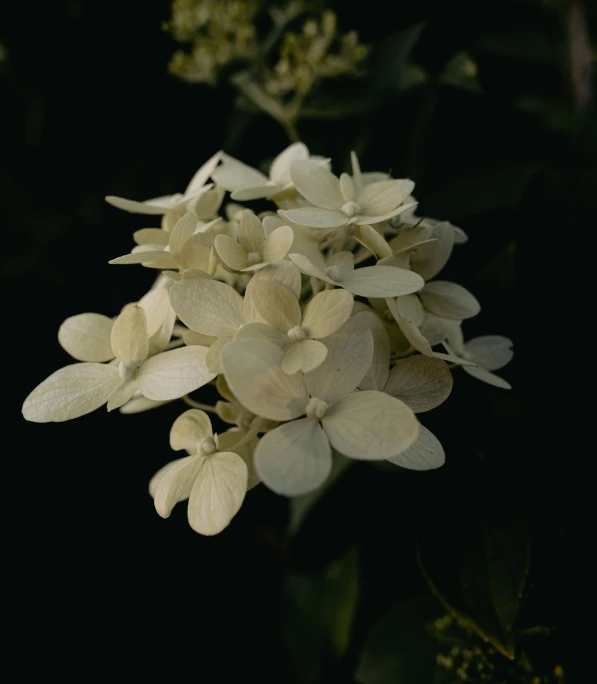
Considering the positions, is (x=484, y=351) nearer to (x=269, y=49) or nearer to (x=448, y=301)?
→ (x=448, y=301)

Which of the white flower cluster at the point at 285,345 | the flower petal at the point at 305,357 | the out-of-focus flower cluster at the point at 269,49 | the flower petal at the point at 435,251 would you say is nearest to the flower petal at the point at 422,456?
the white flower cluster at the point at 285,345

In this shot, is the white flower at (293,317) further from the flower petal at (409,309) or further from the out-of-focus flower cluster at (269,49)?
the out-of-focus flower cluster at (269,49)

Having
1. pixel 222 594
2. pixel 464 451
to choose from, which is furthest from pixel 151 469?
pixel 464 451

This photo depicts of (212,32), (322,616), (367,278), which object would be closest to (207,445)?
(367,278)

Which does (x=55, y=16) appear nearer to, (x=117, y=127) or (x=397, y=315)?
(x=117, y=127)

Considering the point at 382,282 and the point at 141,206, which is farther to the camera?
the point at 141,206
